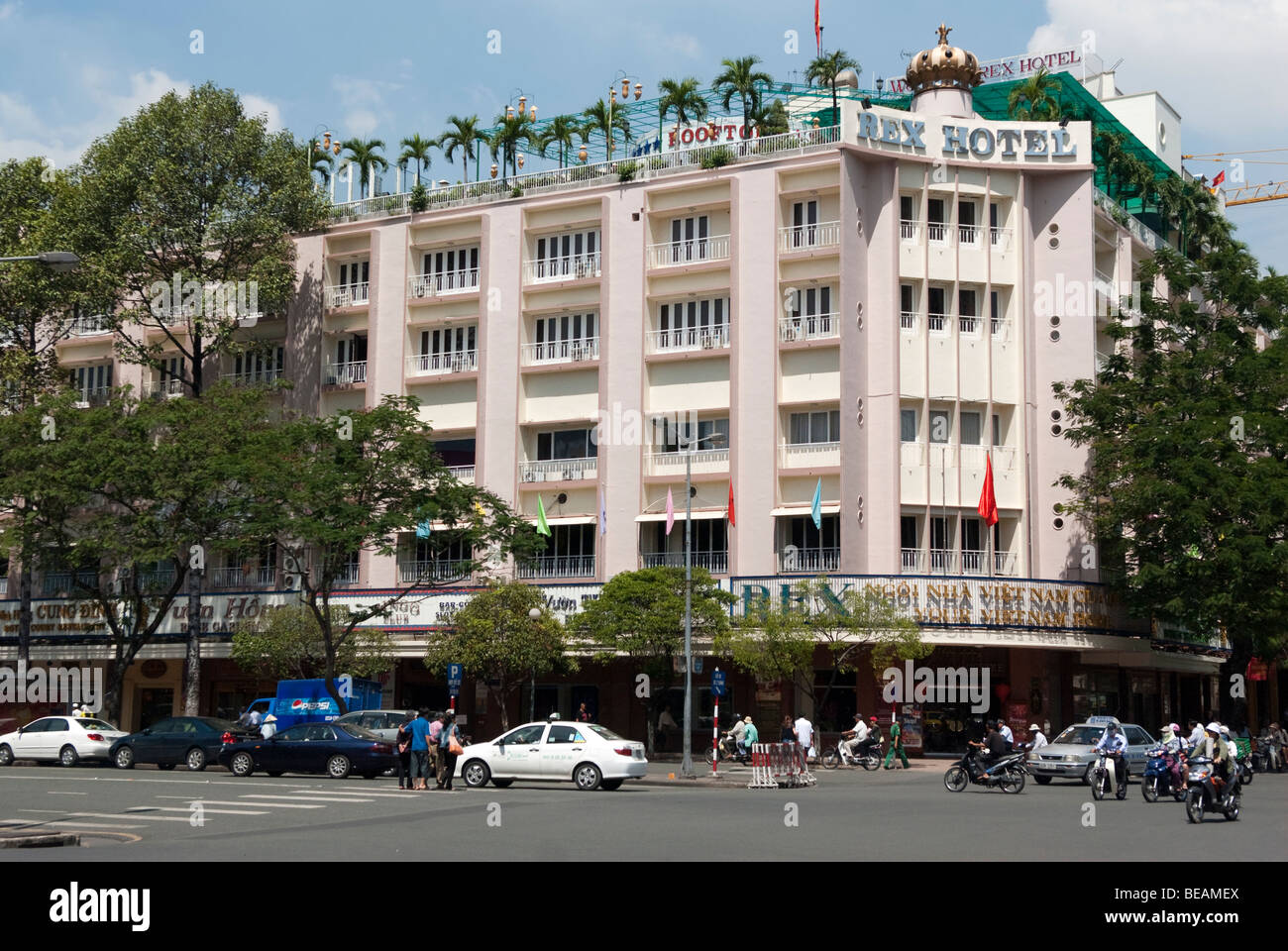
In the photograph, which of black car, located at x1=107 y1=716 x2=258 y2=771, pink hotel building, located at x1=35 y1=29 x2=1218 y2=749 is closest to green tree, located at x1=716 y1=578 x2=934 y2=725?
pink hotel building, located at x1=35 y1=29 x2=1218 y2=749

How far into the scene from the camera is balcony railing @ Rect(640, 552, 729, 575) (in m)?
46.2

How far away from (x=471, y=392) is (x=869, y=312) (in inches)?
578

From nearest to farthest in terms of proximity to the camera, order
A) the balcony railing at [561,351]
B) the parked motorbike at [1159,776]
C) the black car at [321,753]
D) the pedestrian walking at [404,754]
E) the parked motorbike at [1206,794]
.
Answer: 1. the parked motorbike at [1206,794]
2. the parked motorbike at [1159,776]
3. the pedestrian walking at [404,754]
4. the black car at [321,753]
5. the balcony railing at [561,351]

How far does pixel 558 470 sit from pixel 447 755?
21662 mm

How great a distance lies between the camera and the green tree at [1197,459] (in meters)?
41.1

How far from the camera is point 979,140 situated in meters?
47.1

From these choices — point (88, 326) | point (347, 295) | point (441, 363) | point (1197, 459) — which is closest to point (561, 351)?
point (441, 363)

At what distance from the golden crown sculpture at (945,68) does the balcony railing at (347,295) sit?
70.9ft

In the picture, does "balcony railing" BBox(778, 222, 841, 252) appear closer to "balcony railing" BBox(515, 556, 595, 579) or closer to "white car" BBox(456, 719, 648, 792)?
"balcony railing" BBox(515, 556, 595, 579)

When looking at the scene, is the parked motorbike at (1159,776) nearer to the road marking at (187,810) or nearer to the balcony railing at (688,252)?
the road marking at (187,810)

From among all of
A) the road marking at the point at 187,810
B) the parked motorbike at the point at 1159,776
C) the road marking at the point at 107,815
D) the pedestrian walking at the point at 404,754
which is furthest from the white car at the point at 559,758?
the parked motorbike at the point at 1159,776

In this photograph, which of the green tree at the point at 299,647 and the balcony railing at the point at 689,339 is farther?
the balcony railing at the point at 689,339

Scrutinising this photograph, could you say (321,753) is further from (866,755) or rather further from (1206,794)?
(1206,794)

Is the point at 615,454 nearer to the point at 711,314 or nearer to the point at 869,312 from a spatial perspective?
the point at 711,314
